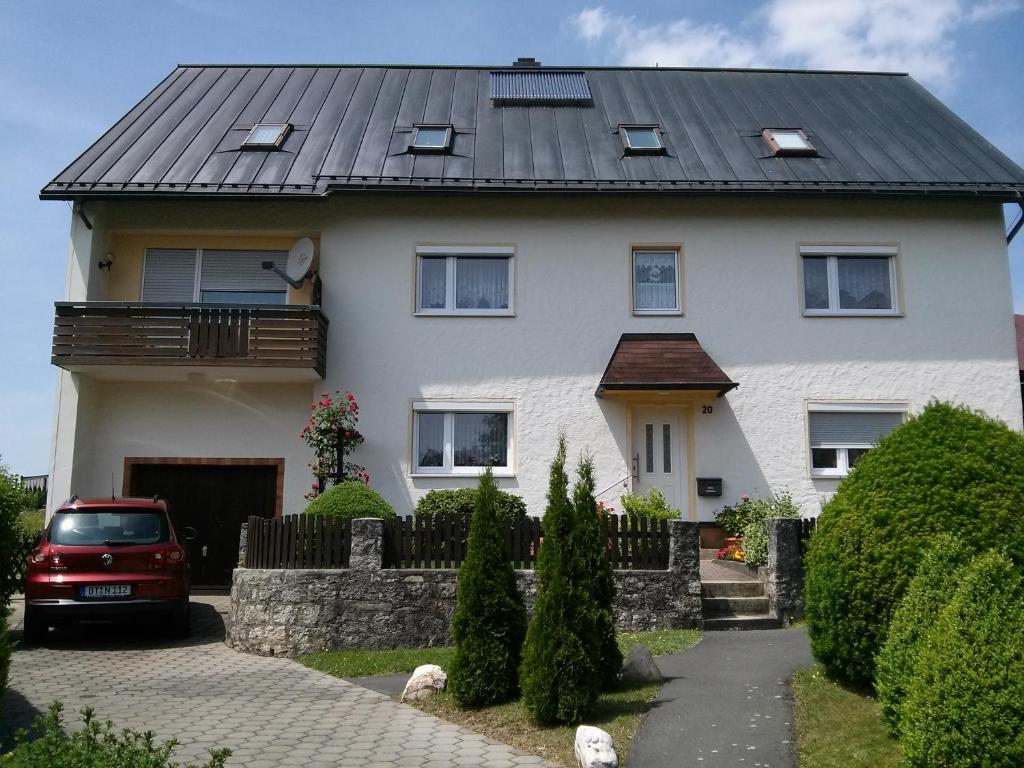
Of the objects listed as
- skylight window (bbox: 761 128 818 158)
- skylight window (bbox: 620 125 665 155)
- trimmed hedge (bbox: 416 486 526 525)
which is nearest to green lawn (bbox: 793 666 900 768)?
trimmed hedge (bbox: 416 486 526 525)

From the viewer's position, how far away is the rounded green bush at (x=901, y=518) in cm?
627

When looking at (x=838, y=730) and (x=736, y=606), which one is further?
(x=736, y=606)

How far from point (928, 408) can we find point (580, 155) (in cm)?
1004

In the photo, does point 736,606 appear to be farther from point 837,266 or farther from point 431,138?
point 431,138

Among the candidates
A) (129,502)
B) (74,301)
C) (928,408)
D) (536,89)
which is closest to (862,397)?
(928,408)

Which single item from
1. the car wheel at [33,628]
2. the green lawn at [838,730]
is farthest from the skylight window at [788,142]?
the car wheel at [33,628]

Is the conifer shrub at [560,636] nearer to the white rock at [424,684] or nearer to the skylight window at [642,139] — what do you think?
the white rock at [424,684]

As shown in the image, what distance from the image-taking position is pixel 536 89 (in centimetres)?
1889

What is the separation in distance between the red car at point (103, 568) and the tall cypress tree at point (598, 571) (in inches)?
230

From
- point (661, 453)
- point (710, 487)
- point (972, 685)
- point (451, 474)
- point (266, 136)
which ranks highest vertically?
point (266, 136)

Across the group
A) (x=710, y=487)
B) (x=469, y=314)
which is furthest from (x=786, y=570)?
(x=469, y=314)

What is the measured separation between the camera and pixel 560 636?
257 inches

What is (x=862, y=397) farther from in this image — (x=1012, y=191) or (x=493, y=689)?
(x=493, y=689)

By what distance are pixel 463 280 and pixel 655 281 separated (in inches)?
132
